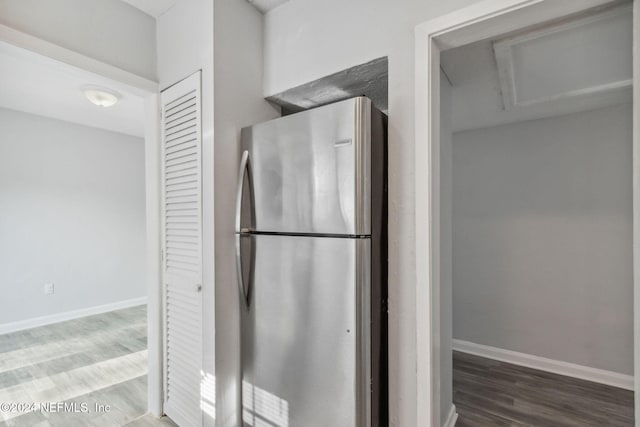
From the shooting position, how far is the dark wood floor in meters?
2.04

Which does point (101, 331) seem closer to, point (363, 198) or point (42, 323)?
point (42, 323)

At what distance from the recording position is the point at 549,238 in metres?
2.71

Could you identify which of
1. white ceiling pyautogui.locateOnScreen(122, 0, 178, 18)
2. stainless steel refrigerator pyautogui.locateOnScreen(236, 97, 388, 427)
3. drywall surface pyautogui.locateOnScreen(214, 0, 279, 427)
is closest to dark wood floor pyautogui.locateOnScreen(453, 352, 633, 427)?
stainless steel refrigerator pyautogui.locateOnScreen(236, 97, 388, 427)

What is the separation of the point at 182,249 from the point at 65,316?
11.1ft

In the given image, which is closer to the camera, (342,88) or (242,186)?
(242,186)

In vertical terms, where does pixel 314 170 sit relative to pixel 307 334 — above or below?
above

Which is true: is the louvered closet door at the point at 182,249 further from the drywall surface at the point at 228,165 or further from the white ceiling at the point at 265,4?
the white ceiling at the point at 265,4

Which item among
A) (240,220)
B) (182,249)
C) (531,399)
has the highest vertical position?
(240,220)

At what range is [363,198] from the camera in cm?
120

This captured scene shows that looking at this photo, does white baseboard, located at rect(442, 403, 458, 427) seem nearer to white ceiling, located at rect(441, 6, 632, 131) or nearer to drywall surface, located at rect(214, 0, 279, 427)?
drywall surface, located at rect(214, 0, 279, 427)

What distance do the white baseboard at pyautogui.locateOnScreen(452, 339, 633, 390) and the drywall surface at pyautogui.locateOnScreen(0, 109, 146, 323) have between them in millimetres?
4544

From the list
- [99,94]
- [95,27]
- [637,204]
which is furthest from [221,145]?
[99,94]

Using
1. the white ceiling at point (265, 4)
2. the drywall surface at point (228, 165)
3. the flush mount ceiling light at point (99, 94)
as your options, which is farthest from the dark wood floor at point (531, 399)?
the flush mount ceiling light at point (99, 94)

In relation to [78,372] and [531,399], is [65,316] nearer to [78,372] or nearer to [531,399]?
[78,372]
